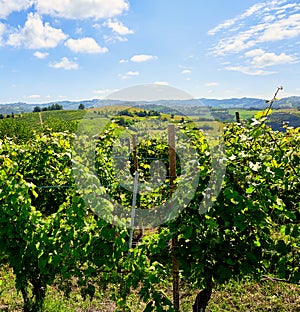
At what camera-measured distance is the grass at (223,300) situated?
11.4 feet

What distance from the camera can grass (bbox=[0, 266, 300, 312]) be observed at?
3463 millimetres

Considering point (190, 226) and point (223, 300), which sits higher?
point (190, 226)

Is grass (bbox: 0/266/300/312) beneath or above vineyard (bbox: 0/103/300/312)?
beneath

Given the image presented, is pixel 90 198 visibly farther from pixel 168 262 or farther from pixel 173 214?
pixel 168 262

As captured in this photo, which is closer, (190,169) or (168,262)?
(190,169)

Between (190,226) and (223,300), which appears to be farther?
(223,300)

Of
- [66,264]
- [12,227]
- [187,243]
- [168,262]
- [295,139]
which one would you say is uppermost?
[295,139]

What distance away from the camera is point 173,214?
253cm

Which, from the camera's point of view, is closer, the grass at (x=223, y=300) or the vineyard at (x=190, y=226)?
the vineyard at (x=190, y=226)

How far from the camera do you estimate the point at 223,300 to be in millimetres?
3629

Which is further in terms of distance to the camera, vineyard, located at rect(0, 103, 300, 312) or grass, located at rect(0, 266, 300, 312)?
grass, located at rect(0, 266, 300, 312)

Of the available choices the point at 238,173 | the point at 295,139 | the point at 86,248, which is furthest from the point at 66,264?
the point at 295,139

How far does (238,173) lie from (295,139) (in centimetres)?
47

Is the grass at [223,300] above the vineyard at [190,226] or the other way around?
the other way around
